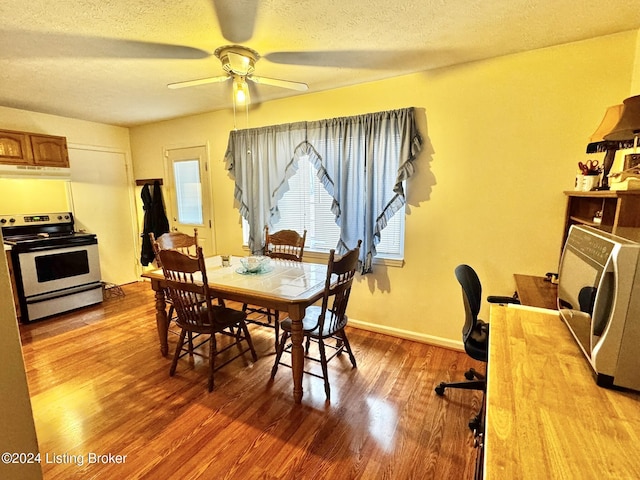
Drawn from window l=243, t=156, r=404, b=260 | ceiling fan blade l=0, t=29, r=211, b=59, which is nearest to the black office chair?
window l=243, t=156, r=404, b=260

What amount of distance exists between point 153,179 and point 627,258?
17.1ft

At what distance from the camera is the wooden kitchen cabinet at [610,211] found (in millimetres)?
1317

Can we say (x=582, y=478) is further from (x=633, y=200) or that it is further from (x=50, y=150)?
(x=50, y=150)

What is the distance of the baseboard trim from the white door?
3.90 m

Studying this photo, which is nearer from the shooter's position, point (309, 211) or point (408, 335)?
point (408, 335)

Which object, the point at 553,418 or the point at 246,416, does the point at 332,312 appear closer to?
the point at 246,416

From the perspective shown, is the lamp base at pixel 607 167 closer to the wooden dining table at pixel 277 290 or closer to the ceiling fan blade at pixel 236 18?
the wooden dining table at pixel 277 290

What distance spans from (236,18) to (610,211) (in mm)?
2492

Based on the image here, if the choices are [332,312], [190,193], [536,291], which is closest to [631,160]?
[536,291]

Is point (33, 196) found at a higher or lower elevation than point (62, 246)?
higher

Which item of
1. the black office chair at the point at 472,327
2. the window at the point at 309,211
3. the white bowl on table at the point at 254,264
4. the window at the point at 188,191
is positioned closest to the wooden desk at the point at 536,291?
the black office chair at the point at 472,327

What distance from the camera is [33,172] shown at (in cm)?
353

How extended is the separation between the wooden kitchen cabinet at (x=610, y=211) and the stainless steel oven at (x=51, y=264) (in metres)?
4.82

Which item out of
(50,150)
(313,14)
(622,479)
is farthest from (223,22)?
(50,150)
